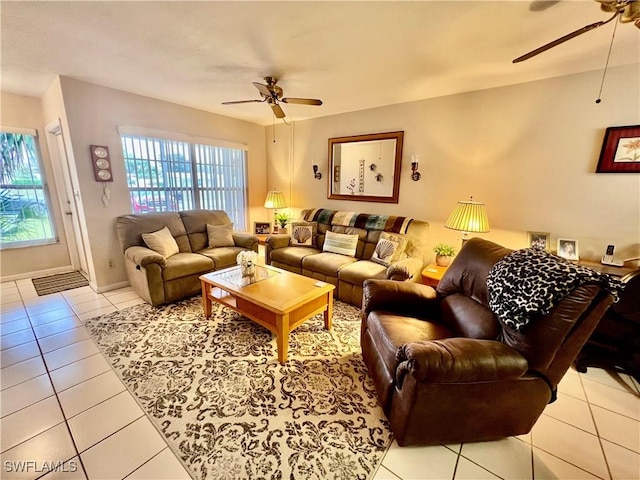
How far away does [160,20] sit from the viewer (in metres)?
1.74

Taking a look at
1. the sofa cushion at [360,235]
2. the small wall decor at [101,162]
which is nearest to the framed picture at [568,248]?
the sofa cushion at [360,235]

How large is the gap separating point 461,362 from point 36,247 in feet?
17.6

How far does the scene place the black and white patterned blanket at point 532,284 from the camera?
47.0 inches

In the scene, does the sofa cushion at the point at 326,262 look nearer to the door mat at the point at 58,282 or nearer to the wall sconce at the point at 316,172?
the wall sconce at the point at 316,172

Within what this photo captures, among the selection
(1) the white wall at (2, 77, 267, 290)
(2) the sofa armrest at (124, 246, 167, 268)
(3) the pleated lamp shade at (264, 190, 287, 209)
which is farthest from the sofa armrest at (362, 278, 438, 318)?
(1) the white wall at (2, 77, 267, 290)

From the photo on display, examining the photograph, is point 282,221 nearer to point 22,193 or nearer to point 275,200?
point 275,200

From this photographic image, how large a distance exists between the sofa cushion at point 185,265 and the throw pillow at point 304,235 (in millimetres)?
1205

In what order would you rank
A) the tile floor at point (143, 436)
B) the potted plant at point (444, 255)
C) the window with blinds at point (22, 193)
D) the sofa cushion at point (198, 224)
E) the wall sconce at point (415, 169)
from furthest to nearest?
the sofa cushion at point (198, 224) → the window with blinds at point (22, 193) → the wall sconce at point (415, 169) → the potted plant at point (444, 255) → the tile floor at point (143, 436)

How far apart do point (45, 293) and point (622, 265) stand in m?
6.16

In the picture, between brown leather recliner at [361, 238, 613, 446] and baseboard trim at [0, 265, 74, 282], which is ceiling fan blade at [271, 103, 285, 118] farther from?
baseboard trim at [0, 265, 74, 282]

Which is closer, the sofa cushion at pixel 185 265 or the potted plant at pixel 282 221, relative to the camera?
the sofa cushion at pixel 185 265

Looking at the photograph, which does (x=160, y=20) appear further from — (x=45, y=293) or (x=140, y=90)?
(x=45, y=293)

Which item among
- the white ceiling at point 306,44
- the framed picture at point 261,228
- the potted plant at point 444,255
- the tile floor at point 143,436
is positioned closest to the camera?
the tile floor at point 143,436

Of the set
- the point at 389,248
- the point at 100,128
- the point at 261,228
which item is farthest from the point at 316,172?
the point at 100,128
